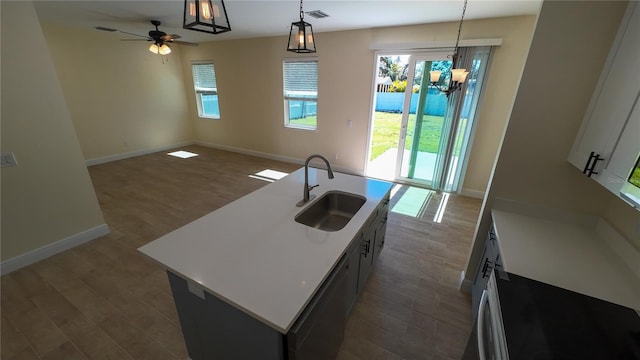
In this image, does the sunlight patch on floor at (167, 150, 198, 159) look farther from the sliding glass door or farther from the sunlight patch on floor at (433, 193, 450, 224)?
the sunlight patch on floor at (433, 193, 450, 224)

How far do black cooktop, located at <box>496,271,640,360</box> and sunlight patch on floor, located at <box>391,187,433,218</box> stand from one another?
248cm

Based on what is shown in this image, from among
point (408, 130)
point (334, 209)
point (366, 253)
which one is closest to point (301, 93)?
point (408, 130)

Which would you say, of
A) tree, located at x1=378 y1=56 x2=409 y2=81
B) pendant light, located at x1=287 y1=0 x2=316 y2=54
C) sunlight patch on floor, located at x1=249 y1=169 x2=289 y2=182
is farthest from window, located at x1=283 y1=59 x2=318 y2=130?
pendant light, located at x1=287 y1=0 x2=316 y2=54

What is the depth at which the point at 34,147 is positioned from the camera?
2305 millimetres

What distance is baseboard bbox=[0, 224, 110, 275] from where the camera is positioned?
231cm

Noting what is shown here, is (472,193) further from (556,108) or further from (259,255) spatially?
(259,255)

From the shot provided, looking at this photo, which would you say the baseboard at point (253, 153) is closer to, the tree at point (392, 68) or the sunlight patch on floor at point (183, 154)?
the sunlight patch on floor at point (183, 154)

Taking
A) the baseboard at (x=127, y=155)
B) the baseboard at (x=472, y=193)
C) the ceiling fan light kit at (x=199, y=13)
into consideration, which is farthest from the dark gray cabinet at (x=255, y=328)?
the baseboard at (x=127, y=155)

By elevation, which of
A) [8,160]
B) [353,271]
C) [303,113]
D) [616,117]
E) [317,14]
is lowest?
[353,271]

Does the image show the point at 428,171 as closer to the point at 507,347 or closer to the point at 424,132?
the point at 424,132

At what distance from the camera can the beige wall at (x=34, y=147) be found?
2.09 metres

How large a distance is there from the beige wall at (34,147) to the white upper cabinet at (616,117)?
425 centimetres

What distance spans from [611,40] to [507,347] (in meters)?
1.75

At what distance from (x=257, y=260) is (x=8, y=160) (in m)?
2.77
